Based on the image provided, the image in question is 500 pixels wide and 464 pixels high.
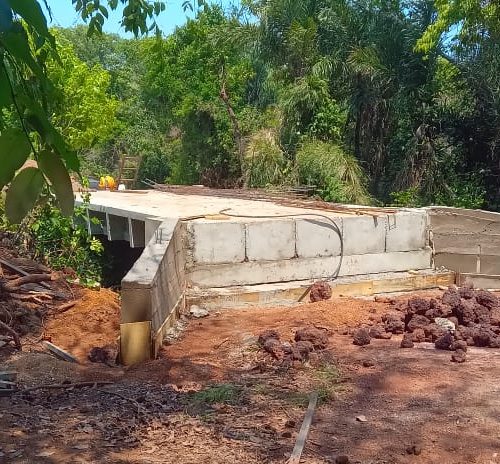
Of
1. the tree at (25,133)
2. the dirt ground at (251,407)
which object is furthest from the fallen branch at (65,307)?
the tree at (25,133)

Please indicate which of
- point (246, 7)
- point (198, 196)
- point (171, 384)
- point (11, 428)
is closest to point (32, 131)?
point (11, 428)

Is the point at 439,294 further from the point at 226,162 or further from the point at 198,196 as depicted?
the point at 226,162

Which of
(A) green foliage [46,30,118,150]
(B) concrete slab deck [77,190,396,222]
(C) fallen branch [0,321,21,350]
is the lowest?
(C) fallen branch [0,321,21,350]

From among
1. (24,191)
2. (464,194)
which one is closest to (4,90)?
(24,191)

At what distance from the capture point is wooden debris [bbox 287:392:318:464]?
409cm

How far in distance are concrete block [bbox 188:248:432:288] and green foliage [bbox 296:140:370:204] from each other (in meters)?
6.79

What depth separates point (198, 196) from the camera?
53.5 ft

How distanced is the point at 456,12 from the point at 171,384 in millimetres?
12136

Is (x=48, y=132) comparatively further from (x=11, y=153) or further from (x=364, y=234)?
(x=364, y=234)

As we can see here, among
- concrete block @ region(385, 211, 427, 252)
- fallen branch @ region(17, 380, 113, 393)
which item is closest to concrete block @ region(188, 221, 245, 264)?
concrete block @ region(385, 211, 427, 252)

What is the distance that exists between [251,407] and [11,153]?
4000 millimetres

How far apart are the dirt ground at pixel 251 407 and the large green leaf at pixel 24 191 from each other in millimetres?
2905

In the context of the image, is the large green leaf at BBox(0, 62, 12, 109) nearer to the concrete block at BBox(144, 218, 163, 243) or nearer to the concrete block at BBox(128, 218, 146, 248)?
the concrete block at BBox(144, 218, 163, 243)

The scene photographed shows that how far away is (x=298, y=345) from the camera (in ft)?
21.7
